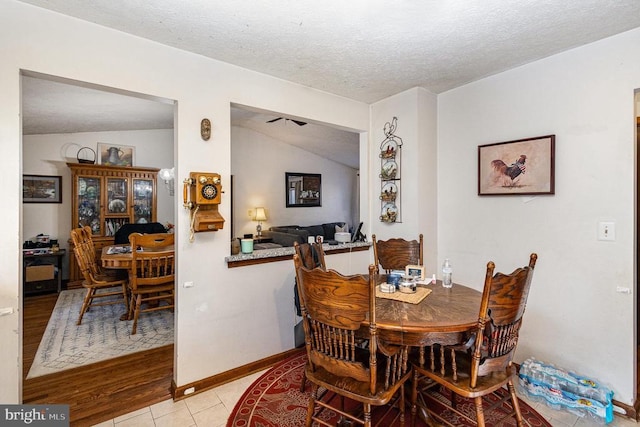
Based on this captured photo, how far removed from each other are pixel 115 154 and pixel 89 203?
0.97 metres

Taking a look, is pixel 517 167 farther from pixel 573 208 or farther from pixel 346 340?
pixel 346 340

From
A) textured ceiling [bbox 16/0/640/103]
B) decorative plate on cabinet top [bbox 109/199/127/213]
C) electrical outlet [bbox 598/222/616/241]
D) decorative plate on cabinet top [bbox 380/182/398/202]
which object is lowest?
electrical outlet [bbox 598/222/616/241]

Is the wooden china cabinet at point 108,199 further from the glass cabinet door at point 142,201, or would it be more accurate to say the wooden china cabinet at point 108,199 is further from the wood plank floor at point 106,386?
the wood plank floor at point 106,386

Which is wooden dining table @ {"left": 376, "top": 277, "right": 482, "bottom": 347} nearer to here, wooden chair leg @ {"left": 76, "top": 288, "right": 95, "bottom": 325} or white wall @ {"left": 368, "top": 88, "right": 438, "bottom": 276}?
white wall @ {"left": 368, "top": 88, "right": 438, "bottom": 276}

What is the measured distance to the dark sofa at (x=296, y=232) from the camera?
530 centimetres

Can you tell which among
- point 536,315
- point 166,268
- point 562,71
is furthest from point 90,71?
point 536,315

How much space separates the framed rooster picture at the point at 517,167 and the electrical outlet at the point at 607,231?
37 centimetres

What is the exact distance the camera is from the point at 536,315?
7.82 feet

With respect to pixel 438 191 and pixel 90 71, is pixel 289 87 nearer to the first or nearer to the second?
pixel 90 71

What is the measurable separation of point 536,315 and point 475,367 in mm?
1378

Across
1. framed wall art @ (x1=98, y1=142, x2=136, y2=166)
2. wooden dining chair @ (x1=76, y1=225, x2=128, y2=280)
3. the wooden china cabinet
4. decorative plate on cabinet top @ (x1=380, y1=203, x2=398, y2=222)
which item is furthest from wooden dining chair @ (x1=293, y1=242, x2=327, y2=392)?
framed wall art @ (x1=98, y1=142, x2=136, y2=166)

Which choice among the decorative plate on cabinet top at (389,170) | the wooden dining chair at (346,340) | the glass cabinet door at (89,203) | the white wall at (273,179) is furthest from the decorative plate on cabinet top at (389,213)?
the glass cabinet door at (89,203)

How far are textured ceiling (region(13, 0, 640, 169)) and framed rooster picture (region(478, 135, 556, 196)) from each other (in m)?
0.64

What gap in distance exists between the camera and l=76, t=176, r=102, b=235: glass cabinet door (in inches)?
193
